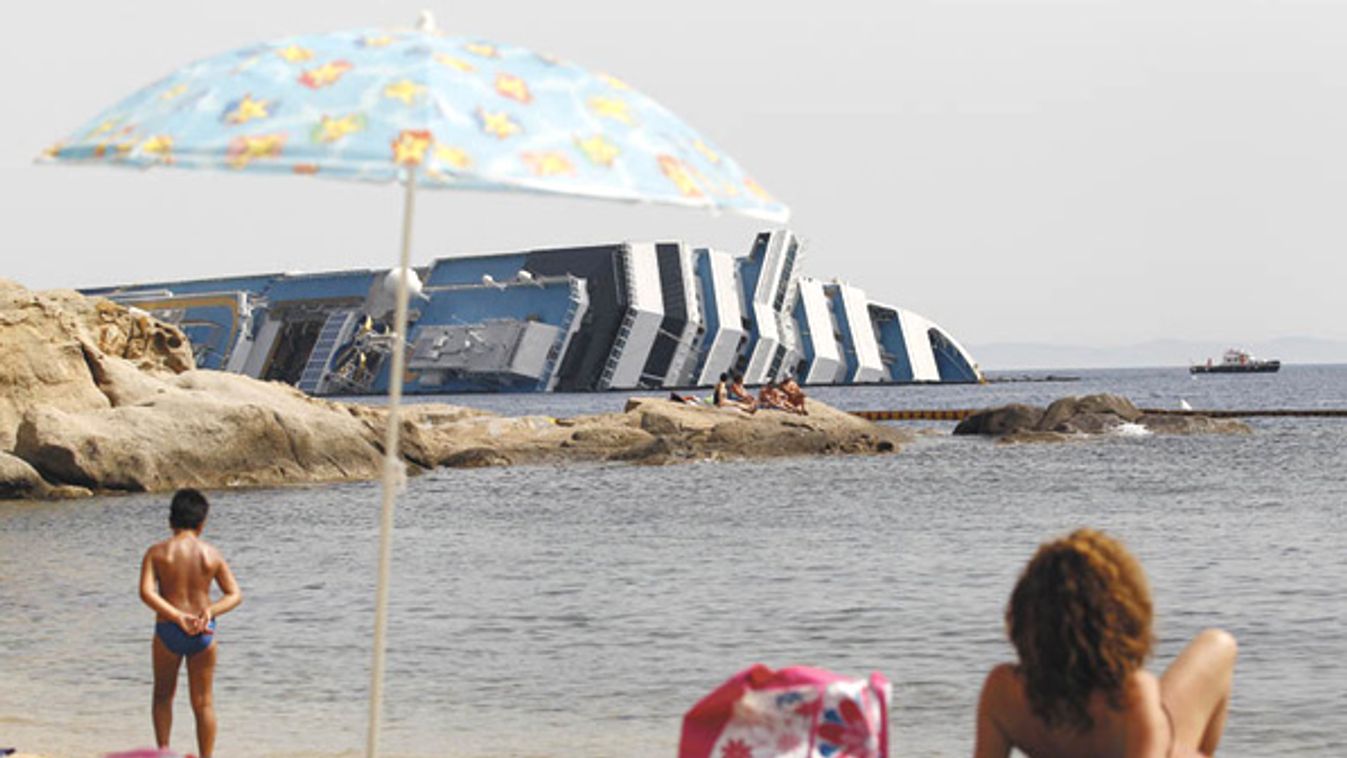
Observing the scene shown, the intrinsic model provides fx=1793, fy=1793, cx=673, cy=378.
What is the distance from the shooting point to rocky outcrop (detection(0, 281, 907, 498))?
2411cm

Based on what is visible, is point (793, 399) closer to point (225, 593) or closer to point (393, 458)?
point (225, 593)

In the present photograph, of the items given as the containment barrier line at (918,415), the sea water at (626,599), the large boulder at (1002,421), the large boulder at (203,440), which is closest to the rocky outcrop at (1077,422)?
the large boulder at (1002,421)

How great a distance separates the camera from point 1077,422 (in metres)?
39.3

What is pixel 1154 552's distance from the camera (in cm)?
1792

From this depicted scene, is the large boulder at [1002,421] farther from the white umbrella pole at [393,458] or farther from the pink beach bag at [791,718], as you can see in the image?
the pink beach bag at [791,718]

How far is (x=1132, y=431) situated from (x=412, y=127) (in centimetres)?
3752

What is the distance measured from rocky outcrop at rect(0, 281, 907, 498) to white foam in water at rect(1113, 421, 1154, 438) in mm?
7767

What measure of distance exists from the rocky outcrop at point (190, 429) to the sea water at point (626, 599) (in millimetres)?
1075

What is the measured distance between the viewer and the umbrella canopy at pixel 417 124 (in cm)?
405

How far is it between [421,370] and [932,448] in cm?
4835

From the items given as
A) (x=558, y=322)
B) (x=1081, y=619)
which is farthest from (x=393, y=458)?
(x=558, y=322)

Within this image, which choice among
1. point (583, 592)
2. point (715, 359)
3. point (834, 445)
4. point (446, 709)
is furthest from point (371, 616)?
point (715, 359)

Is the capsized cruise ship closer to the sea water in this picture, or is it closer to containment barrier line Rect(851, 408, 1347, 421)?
containment barrier line Rect(851, 408, 1347, 421)

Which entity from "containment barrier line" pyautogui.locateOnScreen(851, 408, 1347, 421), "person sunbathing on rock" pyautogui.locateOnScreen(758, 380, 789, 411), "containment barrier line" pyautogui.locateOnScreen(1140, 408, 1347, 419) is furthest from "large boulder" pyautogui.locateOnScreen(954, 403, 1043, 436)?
"person sunbathing on rock" pyautogui.locateOnScreen(758, 380, 789, 411)
